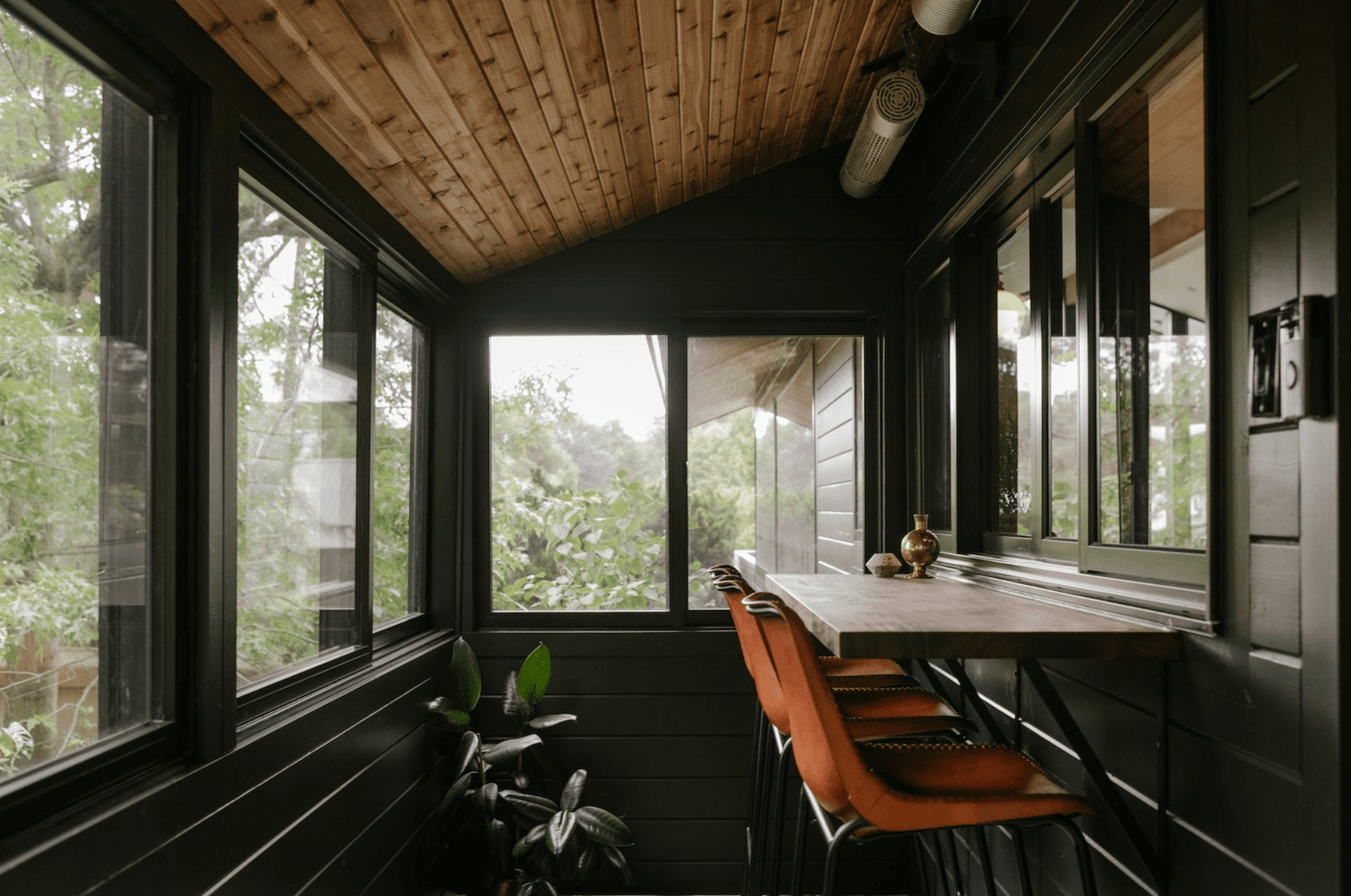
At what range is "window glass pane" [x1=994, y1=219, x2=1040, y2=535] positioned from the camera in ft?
8.25

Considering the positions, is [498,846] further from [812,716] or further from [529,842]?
[812,716]

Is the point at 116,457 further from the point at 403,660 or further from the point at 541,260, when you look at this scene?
the point at 541,260

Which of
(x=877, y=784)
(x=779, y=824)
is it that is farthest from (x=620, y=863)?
(x=877, y=784)

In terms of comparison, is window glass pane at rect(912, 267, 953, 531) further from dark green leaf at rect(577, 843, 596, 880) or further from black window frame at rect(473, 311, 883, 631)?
dark green leaf at rect(577, 843, 596, 880)

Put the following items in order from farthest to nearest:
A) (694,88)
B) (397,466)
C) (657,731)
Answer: (657,731) < (397,466) < (694,88)

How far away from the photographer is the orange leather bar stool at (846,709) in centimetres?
200

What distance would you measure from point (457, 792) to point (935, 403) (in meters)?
2.12

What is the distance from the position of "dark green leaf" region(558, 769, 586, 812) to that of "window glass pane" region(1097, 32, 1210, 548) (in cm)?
187

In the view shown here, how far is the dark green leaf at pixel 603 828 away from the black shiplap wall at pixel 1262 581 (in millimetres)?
1564

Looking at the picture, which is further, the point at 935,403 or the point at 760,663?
the point at 935,403

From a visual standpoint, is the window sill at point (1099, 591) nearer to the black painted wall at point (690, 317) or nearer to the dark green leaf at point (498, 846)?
the black painted wall at point (690, 317)

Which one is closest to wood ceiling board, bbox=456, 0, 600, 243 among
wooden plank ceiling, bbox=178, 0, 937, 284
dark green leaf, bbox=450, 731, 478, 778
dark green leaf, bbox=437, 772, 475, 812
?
wooden plank ceiling, bbox=178, 0, 937, 284

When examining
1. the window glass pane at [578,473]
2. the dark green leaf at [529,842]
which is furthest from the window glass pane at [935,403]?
the dark green leaf at [529,842]

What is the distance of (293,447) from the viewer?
7.13 feet
